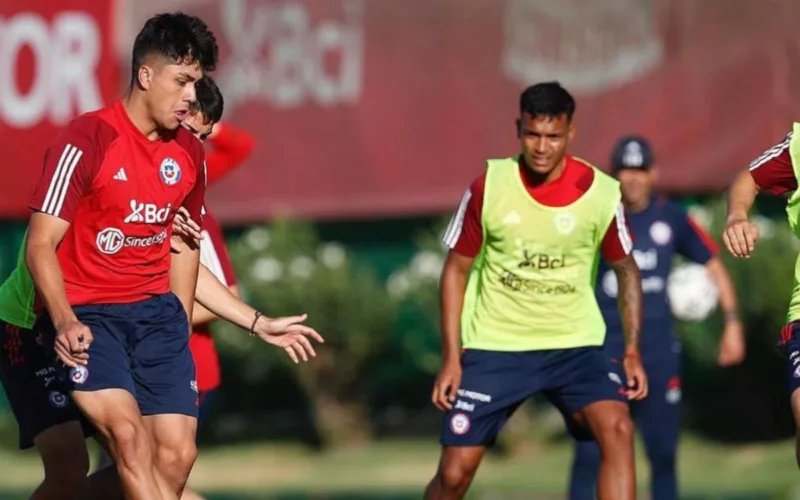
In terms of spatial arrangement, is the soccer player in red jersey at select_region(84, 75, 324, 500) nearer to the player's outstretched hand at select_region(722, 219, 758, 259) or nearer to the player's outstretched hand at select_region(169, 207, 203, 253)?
the player's outstretched hand at select_region(169, 207, 203, 253)

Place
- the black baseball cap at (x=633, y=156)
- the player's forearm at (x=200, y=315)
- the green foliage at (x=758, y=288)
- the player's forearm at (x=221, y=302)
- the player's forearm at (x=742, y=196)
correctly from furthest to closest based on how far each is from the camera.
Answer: the green foliage at (x=758, y=288) → the black baseball cap at (x=633, y=156) → the player's forearm at (x=200, y=315) → the player's forearm at (x=221, y=302) → the player's forearm at (x=742, y=196)

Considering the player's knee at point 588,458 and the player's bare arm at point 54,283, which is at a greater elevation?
the player's bare arm at point 54,283

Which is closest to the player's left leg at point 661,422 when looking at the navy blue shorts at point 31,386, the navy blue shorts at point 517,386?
the navy blue shorts at point 517,386

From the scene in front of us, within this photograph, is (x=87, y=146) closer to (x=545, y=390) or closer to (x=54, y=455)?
(x=54, y=455)

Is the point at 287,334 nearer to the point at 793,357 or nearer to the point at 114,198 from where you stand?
the point at 114,198

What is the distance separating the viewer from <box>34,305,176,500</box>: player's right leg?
6645 mm

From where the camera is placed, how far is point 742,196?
283 inches

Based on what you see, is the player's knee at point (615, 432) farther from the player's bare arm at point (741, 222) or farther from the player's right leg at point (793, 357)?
the player's bare arm at point (741, 222)

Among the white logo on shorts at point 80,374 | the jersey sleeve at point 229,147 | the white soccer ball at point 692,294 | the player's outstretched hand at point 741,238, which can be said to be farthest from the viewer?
the white soccer ball at point 692,294

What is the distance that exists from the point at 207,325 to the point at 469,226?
1374 mm

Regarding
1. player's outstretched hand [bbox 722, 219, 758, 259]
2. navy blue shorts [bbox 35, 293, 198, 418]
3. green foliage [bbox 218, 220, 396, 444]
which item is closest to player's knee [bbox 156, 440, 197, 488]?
navy blue shorts [bbox 35, 293, 198, 418]

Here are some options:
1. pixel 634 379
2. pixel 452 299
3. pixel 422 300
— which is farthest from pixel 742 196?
pixel 422 300

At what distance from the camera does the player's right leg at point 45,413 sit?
7414 millimetres

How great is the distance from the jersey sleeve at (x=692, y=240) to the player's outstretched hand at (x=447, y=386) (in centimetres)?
241
